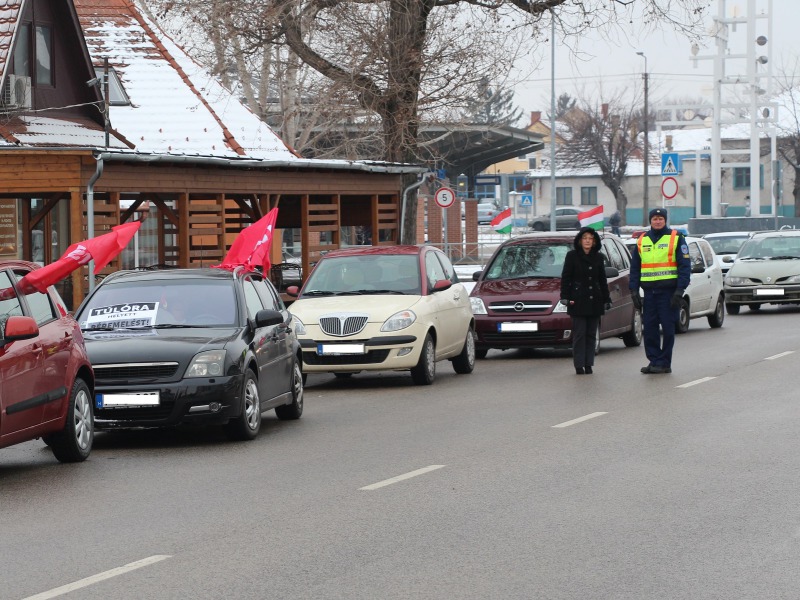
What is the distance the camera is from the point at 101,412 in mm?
12172

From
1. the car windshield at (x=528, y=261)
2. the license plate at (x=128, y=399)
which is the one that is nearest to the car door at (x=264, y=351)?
the license plate at (x=128, y=399)

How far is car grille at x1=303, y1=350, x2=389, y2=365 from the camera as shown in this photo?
1695 cm

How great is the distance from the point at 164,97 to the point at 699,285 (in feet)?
41.2

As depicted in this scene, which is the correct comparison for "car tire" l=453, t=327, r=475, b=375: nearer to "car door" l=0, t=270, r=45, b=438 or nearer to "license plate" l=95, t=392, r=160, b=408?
"license plate" l=95, t=392, r=160, b=408

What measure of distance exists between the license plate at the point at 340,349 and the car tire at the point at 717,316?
11444 mm

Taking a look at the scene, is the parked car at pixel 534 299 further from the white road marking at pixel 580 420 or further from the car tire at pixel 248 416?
the car tire at pixel 248 416

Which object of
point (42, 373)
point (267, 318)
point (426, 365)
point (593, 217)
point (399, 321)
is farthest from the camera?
point (593, 217)

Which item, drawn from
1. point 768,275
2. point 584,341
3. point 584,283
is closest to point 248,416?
point 584,341

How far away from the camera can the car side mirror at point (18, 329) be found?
33.5ft

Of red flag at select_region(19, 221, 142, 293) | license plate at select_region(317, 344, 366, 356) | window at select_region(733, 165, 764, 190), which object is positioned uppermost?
window at select_region(733, 165, 764, 190)

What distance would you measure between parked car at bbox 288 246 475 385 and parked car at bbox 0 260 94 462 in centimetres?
544

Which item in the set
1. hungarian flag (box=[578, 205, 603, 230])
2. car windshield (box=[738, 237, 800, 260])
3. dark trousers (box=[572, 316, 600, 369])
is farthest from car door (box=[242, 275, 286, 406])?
hungarian flag (box=[578, 205, 603, 230])

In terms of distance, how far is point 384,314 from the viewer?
56.0 ft

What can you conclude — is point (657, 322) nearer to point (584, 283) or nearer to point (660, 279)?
point (660, 279)
